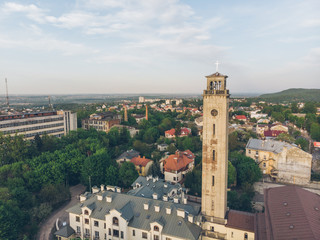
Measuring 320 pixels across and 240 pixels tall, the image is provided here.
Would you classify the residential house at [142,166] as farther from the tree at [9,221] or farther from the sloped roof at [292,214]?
the sloped roof at [292,214]

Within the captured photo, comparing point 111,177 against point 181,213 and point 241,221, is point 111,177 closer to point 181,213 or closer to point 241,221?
point 181,213

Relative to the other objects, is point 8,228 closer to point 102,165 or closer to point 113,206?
point 113,206

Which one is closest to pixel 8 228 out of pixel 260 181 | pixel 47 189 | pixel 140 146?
pixel 47 189

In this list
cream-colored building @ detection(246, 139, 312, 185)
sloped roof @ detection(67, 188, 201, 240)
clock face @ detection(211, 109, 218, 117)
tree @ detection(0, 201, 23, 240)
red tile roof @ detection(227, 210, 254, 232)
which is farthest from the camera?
cream-colored building @ detection(246, 139, 312, 185)

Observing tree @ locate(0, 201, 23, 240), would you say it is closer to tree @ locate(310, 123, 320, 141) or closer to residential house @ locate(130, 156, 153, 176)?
residential house @ locate(130, 156, 153, 176)

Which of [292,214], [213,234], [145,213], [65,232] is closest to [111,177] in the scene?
[65,232]

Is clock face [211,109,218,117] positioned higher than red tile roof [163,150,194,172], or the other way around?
clock face [211,109,218,117]

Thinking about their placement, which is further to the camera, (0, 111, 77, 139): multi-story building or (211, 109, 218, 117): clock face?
(0, 111, 77, 139): multi-story building

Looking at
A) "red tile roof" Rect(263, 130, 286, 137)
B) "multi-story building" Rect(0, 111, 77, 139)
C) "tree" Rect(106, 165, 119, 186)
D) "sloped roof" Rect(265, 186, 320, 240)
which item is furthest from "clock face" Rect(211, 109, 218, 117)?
"red tile roof" Rect(263, 130, 286, 137)
